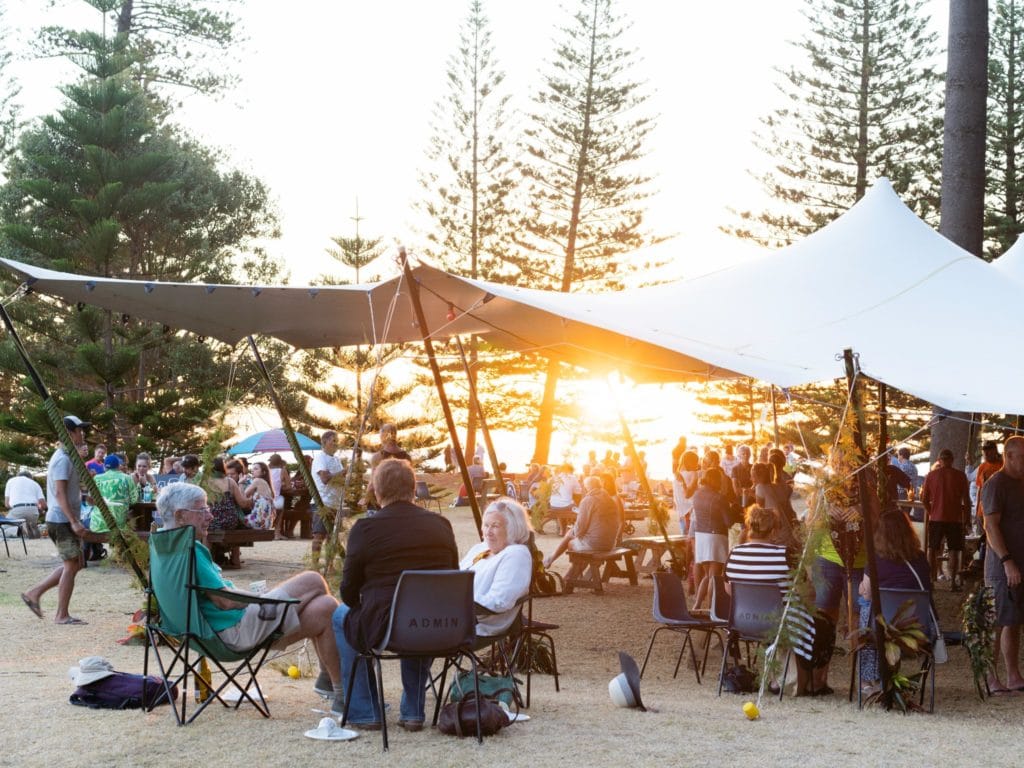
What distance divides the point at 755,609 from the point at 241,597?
235cm

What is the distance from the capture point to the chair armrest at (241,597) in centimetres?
441

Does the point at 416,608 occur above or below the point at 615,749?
above

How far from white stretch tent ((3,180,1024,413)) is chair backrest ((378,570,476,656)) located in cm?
240

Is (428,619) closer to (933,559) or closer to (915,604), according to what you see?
(915,604)

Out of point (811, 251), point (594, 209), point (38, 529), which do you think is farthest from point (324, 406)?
point (811, 251)

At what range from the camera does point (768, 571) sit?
5.57 meters

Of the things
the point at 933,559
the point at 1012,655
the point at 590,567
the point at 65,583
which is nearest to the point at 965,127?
the point at 933,559

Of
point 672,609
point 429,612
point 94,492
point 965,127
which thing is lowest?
point 672,609

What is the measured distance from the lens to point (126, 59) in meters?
22.4

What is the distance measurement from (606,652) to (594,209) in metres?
22.3

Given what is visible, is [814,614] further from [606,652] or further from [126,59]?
[126,59]

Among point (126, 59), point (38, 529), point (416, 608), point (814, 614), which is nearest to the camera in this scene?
point (416, 608)

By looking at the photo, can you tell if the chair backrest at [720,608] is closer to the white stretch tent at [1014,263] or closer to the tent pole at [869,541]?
the tent pole at [869,541]

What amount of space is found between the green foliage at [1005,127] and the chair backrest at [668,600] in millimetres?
22664
